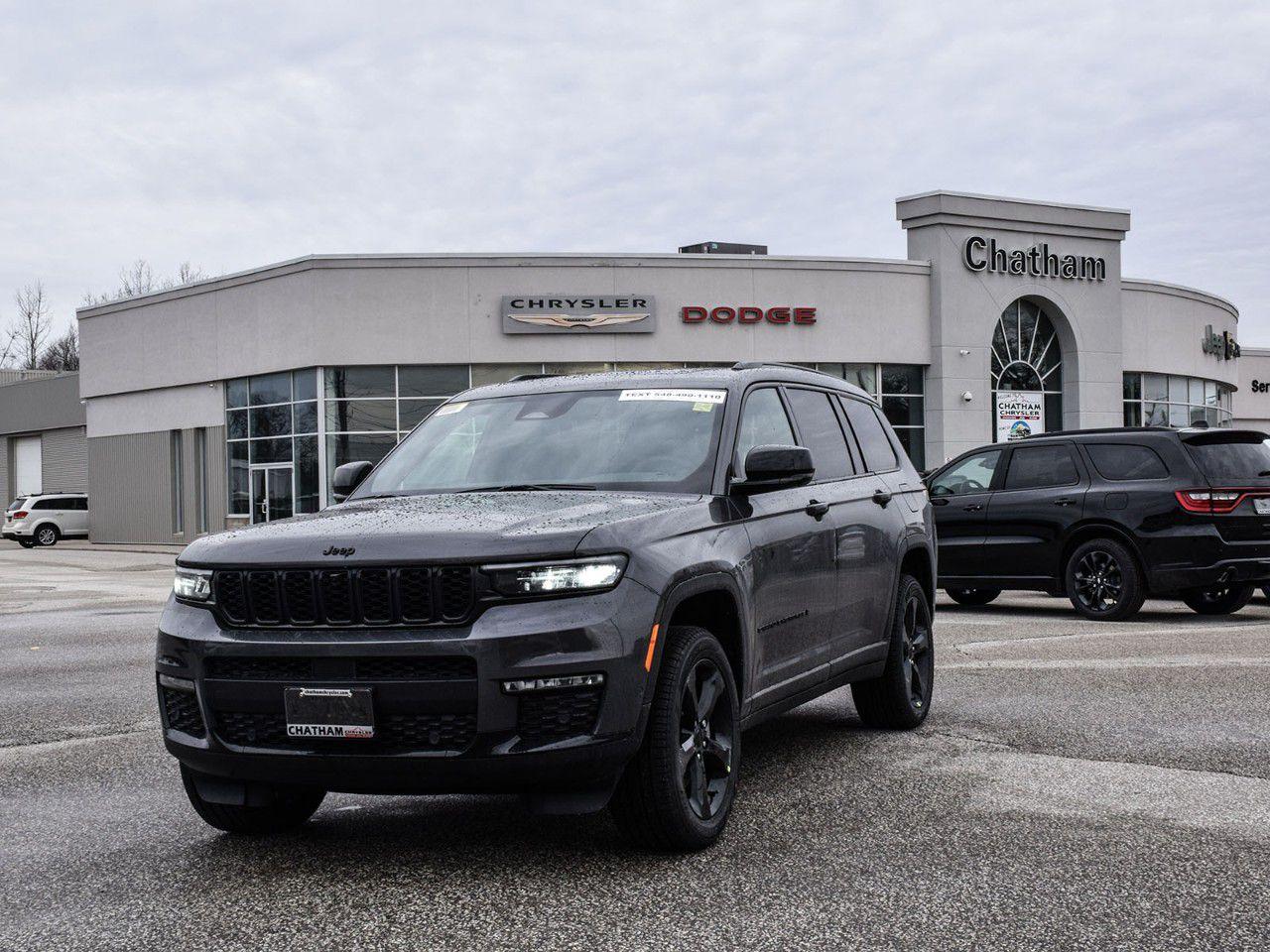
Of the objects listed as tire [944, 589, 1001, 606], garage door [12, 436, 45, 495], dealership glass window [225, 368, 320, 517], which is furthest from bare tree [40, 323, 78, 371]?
tire [944, 589, 1001, 606]

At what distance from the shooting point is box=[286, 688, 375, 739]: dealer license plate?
4.48m

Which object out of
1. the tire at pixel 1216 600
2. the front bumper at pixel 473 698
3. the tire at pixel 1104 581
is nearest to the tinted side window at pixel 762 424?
the front bumper at pixel 473 698

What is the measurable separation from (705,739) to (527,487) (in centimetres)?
125

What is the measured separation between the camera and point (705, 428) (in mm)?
5863

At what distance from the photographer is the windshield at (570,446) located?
566cm

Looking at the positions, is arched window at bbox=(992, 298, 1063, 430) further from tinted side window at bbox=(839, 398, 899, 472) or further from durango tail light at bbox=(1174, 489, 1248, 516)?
tinted side window at bbox=(839, 398, 899, 472)

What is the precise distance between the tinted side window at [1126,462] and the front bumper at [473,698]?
→ 9.93 metres

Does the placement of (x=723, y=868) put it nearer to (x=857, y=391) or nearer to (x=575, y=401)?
(x=575, y=401)

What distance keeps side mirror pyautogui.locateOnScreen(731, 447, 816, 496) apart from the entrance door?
35059 millimetres

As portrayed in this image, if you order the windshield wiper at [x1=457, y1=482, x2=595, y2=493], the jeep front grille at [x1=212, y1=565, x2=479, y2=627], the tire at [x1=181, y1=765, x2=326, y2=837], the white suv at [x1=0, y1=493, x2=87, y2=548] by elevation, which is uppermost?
the windshield wiper at [x1=457, y1=482, x2=595, y2=493]

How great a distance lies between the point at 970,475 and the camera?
14.9 meters

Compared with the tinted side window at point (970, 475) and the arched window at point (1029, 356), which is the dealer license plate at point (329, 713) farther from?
the arched window at point (1029, 356)

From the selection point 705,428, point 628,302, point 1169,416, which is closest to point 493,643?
point 705,428

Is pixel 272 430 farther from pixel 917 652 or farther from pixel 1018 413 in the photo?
pixel 917 652
